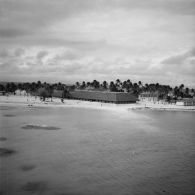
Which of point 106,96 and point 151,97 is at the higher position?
point 106,96

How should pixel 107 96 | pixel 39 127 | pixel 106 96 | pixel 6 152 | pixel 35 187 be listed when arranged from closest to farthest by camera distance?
pixel 35 187 → pixel 6 152 → pixel 39 127 → pixel 107 96 → pixel 106 96

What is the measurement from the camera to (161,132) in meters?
43.0

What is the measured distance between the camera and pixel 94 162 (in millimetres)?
25219

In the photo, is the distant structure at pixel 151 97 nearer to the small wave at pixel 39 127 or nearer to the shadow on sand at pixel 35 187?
the small wave at pixel 39 127

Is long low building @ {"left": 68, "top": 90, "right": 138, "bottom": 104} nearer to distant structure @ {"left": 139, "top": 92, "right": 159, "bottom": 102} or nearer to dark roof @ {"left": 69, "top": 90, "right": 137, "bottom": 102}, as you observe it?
dark roof @ {"left": 69, "top": 90, "right": 137, "bottom": 102}

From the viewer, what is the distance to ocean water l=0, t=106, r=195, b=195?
19.2m

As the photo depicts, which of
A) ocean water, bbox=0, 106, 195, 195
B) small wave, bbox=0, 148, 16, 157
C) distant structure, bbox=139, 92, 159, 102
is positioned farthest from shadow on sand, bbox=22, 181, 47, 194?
distant structure, bbox=139, 92, 159, 102

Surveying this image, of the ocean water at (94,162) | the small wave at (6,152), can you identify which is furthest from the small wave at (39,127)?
the small wave at (6,152)

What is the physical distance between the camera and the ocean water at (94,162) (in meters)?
19.2

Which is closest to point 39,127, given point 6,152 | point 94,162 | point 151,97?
point 6,152

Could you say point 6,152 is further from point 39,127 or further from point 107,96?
point 107,96

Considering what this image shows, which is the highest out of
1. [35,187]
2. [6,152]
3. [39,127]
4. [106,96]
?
[106,96]

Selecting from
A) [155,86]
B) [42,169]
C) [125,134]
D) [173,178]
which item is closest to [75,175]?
[42,169]

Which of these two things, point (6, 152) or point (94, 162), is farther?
point (6, 152)
